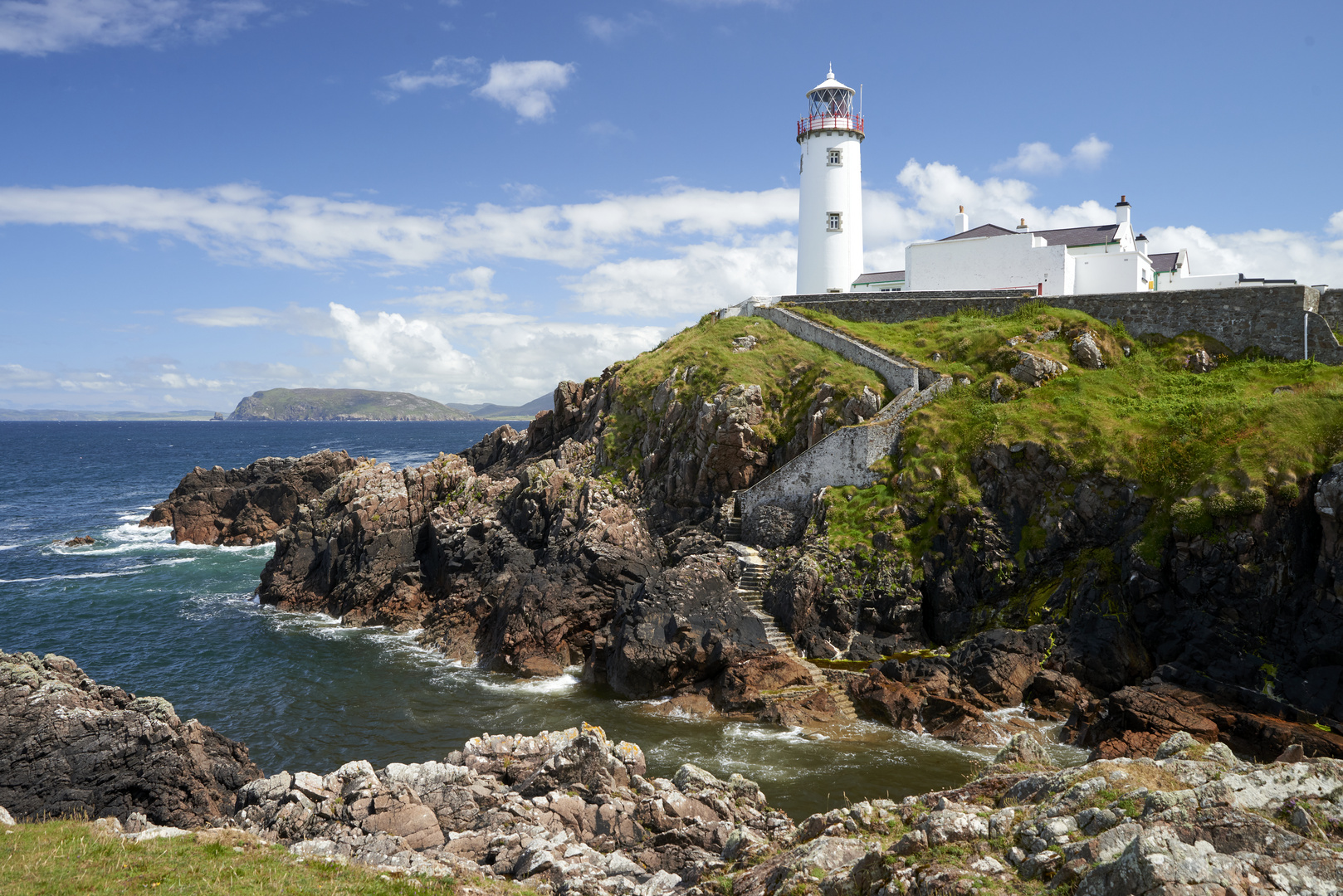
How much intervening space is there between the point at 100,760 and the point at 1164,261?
51.0 m

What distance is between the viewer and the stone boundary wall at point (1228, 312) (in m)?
31.5

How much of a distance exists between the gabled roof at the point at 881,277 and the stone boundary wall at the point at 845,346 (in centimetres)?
686

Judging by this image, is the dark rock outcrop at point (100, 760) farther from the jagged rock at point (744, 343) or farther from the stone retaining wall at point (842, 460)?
the jagged rock at point (744, 343)

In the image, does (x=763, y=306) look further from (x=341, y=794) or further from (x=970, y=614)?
(x=341, y=794)

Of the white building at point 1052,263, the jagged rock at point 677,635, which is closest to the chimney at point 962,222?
the white building at point 1052,263

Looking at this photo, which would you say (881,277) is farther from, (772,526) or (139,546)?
(139,546)

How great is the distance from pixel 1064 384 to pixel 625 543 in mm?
19152

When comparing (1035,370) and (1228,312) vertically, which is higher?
(1228,312)

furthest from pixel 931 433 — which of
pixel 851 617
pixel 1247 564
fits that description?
pixel 1247 564

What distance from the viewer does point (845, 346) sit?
3934 centimetres

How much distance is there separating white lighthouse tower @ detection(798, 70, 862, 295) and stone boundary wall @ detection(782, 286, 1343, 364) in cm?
1077

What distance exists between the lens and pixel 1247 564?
75.6ft

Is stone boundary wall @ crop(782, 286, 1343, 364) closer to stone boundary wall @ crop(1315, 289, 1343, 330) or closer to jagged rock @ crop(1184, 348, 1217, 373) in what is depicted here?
stone boundary wall @ crop(1315, 289, 1343, 330)

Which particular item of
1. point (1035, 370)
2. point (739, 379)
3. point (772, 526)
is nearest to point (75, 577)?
point (739, 379)
